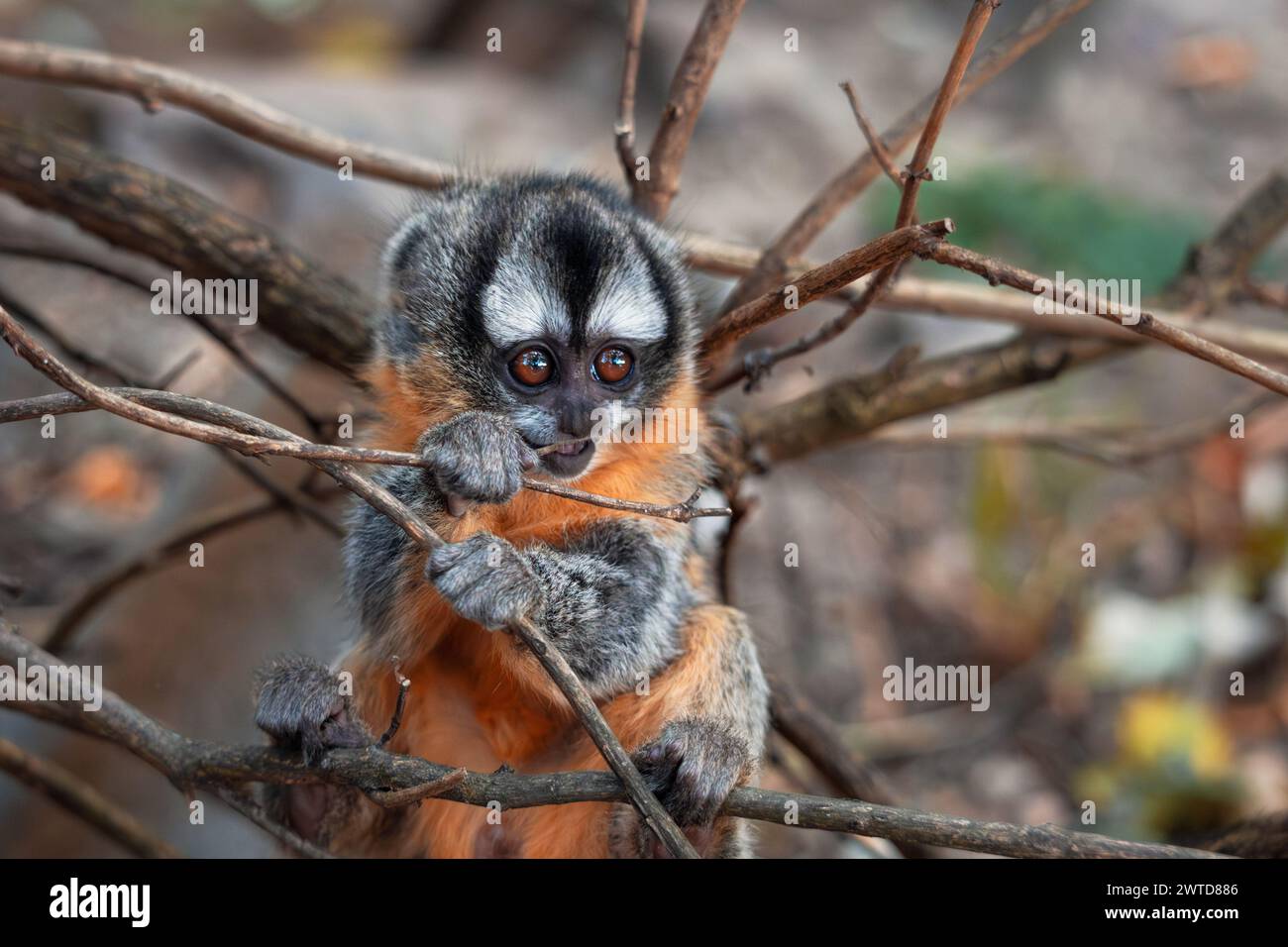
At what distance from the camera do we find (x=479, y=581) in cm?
393

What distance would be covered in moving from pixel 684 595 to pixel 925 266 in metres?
7.38

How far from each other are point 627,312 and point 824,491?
4.06 metres

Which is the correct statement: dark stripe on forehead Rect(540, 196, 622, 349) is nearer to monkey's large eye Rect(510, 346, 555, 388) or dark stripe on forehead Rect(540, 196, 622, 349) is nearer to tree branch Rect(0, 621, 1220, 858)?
monkey's large eye Rect(510, 346, 555, 388)

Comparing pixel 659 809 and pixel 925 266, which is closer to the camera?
pixel 659 809

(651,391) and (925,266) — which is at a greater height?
(925,266)

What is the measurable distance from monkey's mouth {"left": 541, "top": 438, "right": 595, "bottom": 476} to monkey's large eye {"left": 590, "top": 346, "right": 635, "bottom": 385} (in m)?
0.33

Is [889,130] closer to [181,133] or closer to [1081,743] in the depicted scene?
[1081,743]

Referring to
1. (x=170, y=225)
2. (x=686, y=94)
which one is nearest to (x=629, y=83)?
(x=686, y=94)

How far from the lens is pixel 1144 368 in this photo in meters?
11.5

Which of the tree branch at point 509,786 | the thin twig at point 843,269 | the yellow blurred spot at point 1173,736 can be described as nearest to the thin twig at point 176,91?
the thin twig at point 843,269

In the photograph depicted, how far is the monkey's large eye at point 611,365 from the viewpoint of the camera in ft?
16.8

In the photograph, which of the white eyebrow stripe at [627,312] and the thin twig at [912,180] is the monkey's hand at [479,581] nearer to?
the white eyebrow stripe at [627,312]
